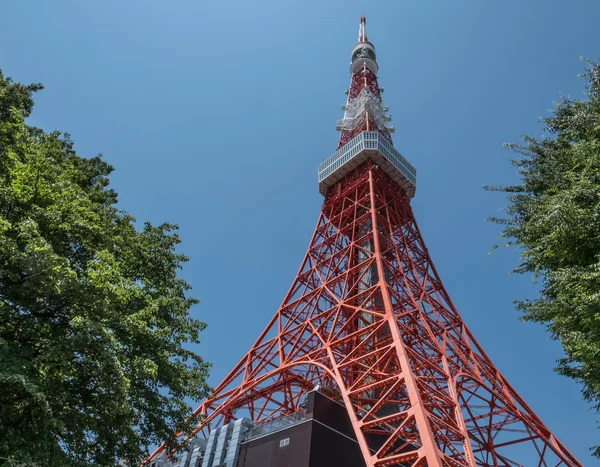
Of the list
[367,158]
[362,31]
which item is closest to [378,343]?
[367,158]

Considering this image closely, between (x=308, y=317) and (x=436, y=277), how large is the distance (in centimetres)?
710

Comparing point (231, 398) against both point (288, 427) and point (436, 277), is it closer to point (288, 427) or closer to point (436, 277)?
point (288, 427)

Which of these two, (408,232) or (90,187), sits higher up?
(408,232)

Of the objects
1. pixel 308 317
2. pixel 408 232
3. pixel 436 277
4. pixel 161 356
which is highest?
pixel 408 232

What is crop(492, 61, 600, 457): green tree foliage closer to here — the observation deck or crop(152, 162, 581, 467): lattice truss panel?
crop(152, 162, 581, 467): lattice truss panel

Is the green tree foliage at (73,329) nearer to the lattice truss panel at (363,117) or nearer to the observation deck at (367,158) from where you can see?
the observation deck at (367,158)

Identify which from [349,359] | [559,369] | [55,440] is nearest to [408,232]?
[349,359]

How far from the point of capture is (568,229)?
7.77 meters

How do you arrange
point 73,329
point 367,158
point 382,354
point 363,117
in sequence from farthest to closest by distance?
point 363,117 → point 367,158 → point 382,354 → point 73,329

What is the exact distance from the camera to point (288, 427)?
1464 centimetres

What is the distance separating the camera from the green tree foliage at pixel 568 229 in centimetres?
735

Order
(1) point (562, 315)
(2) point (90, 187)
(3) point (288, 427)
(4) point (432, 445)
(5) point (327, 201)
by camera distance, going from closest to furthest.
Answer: (1) point (562, 315), (4) point (432, 445), (2) point (90, 187), (3) point (288, 427), (5) point (327, 201)

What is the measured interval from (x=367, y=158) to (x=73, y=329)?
21.5m

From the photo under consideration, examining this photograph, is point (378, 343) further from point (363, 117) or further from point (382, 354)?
point (363, 117)
